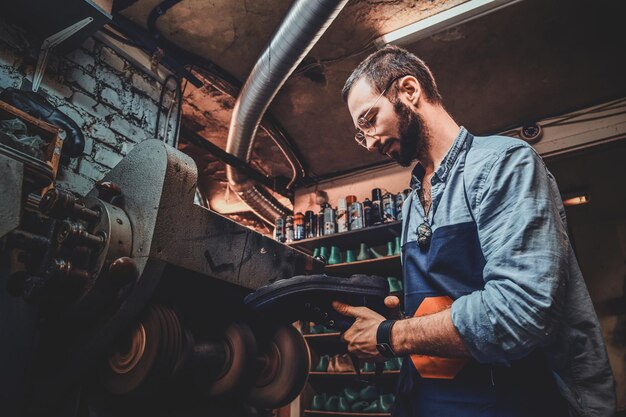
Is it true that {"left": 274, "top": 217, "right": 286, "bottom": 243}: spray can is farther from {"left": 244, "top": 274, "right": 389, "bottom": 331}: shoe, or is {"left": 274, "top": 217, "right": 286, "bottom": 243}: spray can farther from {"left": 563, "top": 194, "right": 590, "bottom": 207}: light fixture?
{"left": 563, "top": 194, "right": 590, "bottom": 207}: light fixture

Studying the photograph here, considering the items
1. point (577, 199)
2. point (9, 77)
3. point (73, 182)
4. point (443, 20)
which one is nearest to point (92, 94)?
point (9, 77)

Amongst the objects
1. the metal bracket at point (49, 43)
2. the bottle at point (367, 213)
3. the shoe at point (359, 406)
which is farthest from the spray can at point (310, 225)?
the metal bracket at point (49, 43)

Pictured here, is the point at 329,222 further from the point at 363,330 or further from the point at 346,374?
the point at 363,330

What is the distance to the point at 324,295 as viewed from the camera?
110cm

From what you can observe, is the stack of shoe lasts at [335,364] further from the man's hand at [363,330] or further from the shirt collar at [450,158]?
the shirt collar at [450,158]

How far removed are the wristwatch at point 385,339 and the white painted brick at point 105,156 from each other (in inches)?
75.1

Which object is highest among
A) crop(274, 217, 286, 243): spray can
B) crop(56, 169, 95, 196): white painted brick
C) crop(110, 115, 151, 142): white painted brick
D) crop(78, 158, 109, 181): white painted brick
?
crop(274, 217, 286, 243): spray can

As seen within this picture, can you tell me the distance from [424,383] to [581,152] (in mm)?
3264

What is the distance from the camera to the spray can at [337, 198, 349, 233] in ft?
12.6

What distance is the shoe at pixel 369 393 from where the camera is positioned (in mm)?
3289

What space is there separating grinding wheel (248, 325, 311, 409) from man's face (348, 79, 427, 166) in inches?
39.9

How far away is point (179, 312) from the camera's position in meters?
1.43

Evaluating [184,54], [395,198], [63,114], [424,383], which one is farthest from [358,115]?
[395,198]

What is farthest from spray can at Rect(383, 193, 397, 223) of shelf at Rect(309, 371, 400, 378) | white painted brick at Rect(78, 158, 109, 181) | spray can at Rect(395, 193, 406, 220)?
white painted brick at Rect(78, 158, 109, 181)
